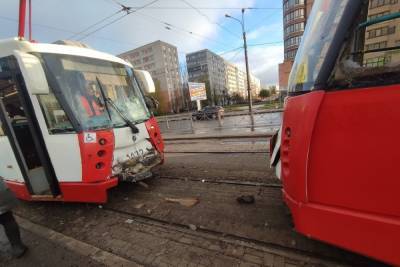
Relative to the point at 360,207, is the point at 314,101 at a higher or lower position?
higher

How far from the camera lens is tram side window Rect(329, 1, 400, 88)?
5.71 feet

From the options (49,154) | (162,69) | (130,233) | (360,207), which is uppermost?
(162,69)

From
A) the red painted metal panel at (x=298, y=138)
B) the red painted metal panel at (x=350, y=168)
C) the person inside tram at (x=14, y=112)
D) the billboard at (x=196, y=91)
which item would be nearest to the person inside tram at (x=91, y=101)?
the person inside tram at (x=14, y=112)

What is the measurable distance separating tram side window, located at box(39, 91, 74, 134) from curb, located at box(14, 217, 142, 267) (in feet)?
5.45

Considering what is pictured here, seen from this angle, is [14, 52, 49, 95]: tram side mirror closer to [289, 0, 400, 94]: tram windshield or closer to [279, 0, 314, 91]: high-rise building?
[289, 0, 400, 94]: tram windshield

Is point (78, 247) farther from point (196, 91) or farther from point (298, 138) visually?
point (196, 91)

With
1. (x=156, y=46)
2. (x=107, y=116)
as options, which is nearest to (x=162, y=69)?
(x=156, y=46)

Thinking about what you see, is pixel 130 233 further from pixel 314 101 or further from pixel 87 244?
pixel 314 101

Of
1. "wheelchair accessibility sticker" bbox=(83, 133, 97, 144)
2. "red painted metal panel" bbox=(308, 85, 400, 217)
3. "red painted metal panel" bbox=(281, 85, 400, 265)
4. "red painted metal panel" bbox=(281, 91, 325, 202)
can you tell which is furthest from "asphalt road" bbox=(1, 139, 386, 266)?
"wheelchair accessibility sticker" bbox=(83, 133, 97, 144)

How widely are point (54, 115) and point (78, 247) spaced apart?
83.6 inches

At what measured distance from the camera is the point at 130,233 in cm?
345

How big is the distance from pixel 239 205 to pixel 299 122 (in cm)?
223

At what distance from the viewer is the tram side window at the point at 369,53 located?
174 cm

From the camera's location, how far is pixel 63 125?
12.5 feet
